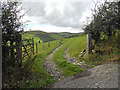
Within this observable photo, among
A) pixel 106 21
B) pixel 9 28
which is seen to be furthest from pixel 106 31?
pixel 9 28

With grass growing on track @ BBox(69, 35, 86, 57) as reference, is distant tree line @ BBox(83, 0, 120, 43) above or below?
above

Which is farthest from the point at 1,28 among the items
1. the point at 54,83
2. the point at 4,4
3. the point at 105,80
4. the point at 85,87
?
the point at 105,80

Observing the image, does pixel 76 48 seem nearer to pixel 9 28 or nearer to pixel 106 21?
pixel 106 21

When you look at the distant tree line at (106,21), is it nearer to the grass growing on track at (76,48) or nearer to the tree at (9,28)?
the grass growing on track at (76,48)

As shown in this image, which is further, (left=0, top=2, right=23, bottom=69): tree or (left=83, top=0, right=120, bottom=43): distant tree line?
(left=83, top=0, right=120, bottom=43): distant tree line

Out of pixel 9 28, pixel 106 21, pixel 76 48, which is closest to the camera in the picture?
pixel 9 28

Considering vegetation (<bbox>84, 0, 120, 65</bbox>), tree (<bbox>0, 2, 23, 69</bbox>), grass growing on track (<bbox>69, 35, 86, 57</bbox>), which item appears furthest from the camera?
grass growing on track (<bbox>69, 35, 86, 57</bbox>)

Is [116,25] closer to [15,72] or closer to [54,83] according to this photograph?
[54,83]

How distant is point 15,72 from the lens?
548 cm

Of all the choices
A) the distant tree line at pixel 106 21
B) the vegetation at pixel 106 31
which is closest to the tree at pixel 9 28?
the vegetation at pixel 106 31

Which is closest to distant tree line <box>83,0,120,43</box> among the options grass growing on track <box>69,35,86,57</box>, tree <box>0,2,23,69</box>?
grass growing on track <box>69,35,86,57</box>

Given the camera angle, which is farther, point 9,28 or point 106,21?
point 106,21

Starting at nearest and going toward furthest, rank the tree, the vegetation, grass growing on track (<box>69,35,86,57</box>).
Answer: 1. the tree
2. the vegetation
3. grass growing on track (<box>69,35,86,57</box>)

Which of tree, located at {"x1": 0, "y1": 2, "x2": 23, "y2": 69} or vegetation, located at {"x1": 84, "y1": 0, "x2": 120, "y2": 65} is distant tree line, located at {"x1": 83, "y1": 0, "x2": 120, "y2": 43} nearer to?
vegetation, located at {"x1": 84, "y1": 0, "x2": 120, "y2": 65}
